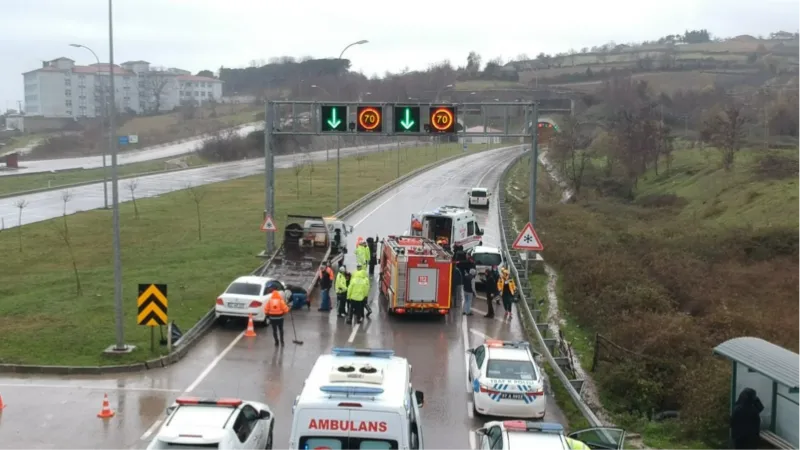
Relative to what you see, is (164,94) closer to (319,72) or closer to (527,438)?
(319,72)

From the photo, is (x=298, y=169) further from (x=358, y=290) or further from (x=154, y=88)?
(x=154, y=88)

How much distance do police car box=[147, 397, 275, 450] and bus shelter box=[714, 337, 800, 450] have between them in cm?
804

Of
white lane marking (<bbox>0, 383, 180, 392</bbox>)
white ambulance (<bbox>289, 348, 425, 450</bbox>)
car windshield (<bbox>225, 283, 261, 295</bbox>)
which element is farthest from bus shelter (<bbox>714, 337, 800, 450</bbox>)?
car windshield (<bbox>225, 283, 261, 295</bbox>)

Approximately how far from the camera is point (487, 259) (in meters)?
31.2

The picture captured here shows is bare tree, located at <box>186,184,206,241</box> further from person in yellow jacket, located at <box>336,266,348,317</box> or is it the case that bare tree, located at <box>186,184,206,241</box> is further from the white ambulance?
the white ambulance

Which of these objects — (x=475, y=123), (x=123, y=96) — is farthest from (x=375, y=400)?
(x=123, y=96)

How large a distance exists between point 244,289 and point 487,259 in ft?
34.9

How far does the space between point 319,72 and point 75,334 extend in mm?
178953

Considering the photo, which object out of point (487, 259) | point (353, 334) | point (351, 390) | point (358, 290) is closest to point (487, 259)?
point (487, 259)

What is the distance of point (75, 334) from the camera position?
21391mm

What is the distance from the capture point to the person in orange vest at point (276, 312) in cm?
2123

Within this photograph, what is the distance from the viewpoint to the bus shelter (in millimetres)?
13539

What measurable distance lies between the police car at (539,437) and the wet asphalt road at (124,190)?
40769 mm

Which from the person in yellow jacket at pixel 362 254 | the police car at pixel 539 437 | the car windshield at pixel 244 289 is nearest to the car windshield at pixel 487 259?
the person in yellow jacket at pixel 362 254
